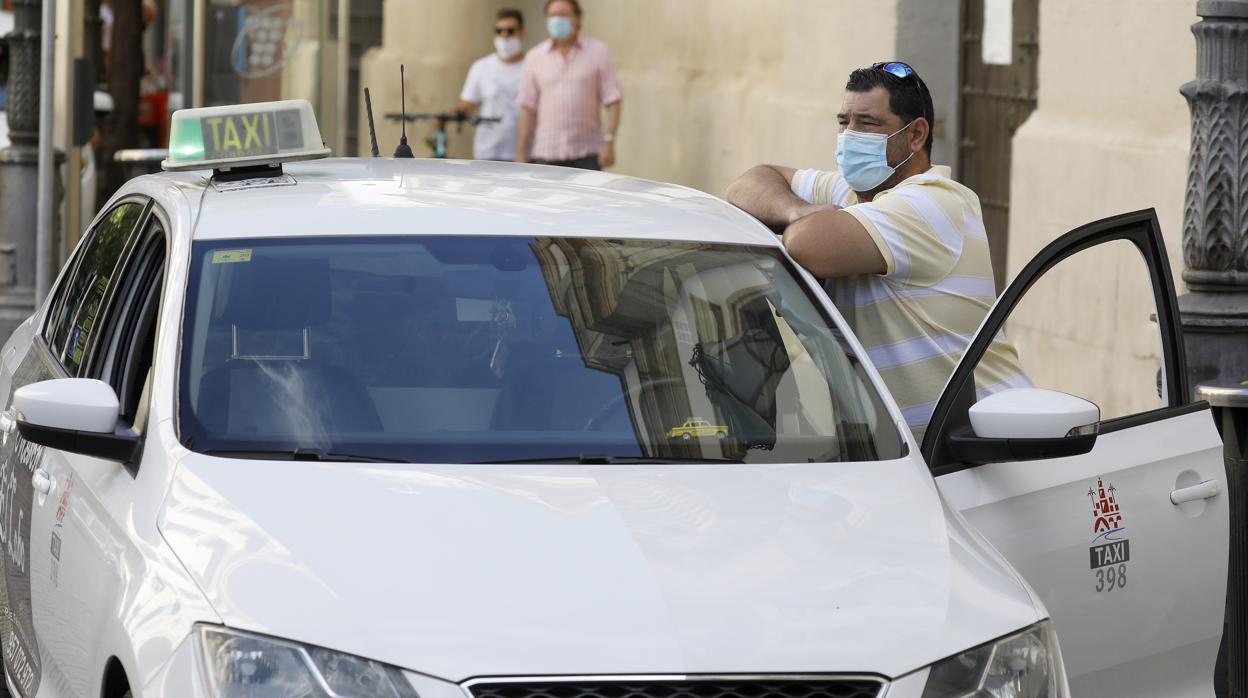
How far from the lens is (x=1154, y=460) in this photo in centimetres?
466

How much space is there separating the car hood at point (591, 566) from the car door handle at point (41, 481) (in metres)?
0.77

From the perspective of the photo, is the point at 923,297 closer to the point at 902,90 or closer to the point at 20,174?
the point at 902,90

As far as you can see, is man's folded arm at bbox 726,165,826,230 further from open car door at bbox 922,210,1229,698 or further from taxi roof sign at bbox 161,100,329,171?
taxi roof sign at bbox 161,100,329,171

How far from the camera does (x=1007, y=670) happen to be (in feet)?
11.9

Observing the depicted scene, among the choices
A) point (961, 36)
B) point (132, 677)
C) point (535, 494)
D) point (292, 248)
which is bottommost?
point (132, 677)

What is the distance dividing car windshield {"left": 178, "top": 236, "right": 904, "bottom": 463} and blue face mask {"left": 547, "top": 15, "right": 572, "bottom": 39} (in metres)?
10.2

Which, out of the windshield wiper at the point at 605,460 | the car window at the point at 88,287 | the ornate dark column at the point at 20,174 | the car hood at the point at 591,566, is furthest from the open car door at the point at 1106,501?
the ornate dark column at the point at 20,174

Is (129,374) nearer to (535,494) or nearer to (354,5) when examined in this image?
(535,494)

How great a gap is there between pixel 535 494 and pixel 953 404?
104cm

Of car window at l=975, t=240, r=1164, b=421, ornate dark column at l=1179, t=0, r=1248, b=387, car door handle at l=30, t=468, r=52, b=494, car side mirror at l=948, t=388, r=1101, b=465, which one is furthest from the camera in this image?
car window at l=975, t=240, r=1164, b=421

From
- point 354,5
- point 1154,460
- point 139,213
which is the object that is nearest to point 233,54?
point 354,5

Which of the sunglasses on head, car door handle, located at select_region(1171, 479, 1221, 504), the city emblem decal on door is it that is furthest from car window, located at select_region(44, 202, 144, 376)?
car door handle, located at select_region(1171, 479, 1221, 504)

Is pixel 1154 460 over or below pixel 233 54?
below

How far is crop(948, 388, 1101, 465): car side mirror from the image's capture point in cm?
428
